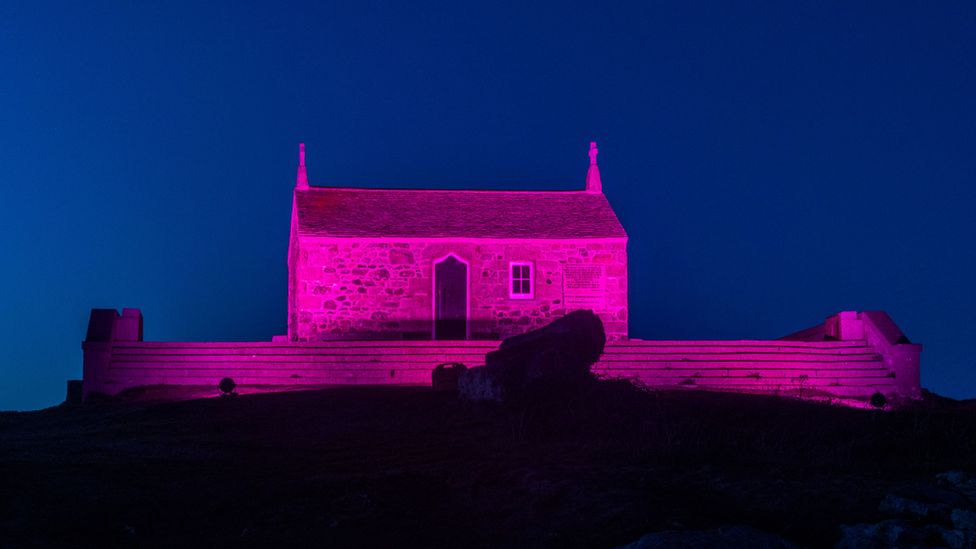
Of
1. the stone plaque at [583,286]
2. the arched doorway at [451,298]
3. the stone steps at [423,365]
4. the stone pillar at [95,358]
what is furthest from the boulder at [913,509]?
the arched doorway at [451,298]

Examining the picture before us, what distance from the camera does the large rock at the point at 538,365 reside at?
1315cm

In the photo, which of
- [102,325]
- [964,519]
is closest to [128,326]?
[102,325]

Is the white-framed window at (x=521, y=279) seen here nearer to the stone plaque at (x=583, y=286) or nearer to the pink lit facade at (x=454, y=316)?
the pink lit facade at (x=454, y=316)

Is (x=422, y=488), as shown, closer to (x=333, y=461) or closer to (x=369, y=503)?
(x=369, y=503)

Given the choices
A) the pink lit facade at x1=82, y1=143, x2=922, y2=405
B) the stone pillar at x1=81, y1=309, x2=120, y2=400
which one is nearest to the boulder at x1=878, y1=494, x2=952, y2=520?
the pink lit facade at x1=82, y1=143, x2=922, y2=405

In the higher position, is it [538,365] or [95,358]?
[538,365]

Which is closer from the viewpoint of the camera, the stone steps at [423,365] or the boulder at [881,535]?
the boulder at [881,535]

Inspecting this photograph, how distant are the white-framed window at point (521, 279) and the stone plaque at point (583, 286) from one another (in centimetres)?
98

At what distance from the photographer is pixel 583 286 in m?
24.5

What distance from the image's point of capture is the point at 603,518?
750cm

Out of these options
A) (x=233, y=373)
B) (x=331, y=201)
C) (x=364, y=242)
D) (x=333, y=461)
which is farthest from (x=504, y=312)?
(x=333, y=461)

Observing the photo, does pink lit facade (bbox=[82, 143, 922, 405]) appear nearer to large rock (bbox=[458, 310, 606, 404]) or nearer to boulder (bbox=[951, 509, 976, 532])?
large rock (bbox=[458, 310, 606, 404])

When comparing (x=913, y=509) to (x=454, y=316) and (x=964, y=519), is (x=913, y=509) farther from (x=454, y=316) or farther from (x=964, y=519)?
(x=454, y=316)

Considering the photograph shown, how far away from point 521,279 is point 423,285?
287cm
